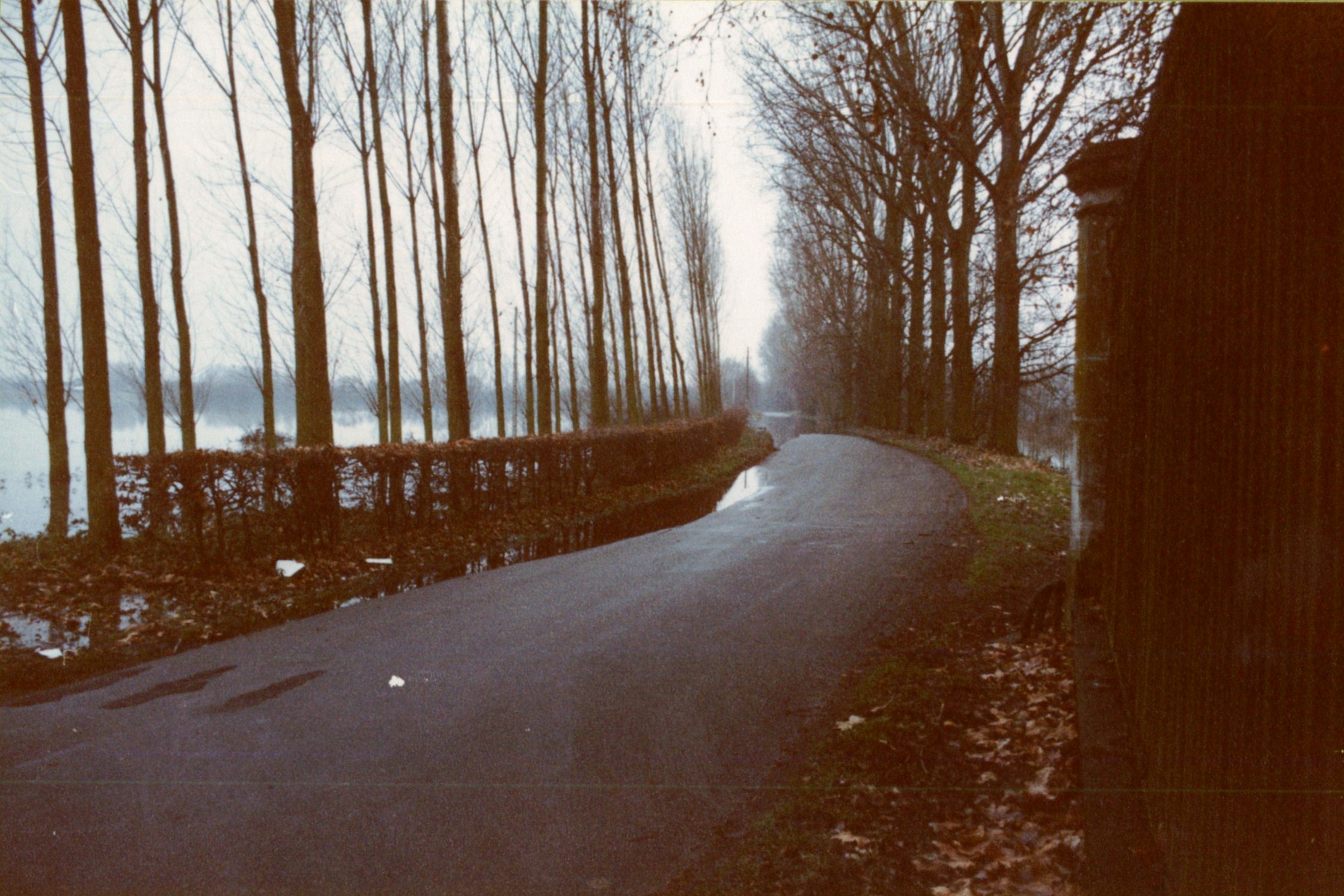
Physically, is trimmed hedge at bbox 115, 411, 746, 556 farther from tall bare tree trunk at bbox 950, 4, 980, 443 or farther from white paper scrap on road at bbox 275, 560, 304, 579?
tall bare tree trunk at bbox 950, 4, 980, 443

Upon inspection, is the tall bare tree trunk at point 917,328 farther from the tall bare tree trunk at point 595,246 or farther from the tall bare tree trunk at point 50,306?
the tall bare tree trunk at point 50,306

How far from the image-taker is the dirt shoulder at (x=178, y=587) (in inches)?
260

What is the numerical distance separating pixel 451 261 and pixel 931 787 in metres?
13.6

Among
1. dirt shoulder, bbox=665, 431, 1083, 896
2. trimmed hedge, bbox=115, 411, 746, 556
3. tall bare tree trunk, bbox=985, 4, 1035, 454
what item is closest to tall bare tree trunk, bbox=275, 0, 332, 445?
trimmed hedge, bbox=115, 411, 746, 556

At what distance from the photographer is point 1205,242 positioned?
7.70ft

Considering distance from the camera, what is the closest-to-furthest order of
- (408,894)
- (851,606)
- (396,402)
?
(408,894) → (851,606) → (396,402)

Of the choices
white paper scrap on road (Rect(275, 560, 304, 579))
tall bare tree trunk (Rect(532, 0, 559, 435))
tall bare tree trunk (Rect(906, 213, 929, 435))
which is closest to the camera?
white paper scrap on road (Rect(275, 560, 304, 579))

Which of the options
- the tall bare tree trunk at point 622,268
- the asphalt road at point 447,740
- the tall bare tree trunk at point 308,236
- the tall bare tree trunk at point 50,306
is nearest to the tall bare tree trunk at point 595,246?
the tall bare tree trunk at point 622,268

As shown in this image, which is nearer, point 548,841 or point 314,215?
point 548,841

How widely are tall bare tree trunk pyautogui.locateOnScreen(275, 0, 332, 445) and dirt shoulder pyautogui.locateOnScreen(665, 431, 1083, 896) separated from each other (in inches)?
352

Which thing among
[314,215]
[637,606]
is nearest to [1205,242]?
[637,606]

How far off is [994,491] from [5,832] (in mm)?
13169

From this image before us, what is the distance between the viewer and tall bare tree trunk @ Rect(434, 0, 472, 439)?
15.4 metres

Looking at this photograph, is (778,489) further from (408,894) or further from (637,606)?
(408,894)
